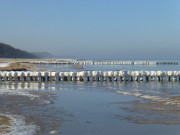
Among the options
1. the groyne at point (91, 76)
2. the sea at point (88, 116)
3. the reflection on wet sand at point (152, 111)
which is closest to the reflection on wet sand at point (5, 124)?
the sea at point (88, 116)

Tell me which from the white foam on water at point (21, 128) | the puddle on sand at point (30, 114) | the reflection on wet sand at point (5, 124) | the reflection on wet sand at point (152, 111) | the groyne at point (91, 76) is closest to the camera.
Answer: the white foam on water at point (21, 128)

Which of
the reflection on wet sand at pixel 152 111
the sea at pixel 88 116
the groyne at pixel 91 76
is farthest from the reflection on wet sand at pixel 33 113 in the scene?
the groyne at pixel 91 76

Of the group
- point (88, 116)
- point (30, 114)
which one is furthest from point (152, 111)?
point (30, 114)

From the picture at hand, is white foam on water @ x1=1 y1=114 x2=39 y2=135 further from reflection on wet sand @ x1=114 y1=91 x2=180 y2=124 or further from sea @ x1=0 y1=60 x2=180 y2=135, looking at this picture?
reflection on wet sand @ x1=114 y1=91 x2=180 y2=124

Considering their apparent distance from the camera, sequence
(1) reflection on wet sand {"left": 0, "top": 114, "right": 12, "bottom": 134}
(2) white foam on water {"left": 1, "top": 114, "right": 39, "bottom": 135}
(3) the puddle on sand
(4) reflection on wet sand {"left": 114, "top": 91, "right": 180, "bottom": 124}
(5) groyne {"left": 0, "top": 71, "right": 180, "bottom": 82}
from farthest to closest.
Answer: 1. (5) groyne {"left": 0, "top": 71, "right": 180, "bottom": 82}
2. (4) reflection on wet sand {"left": 114, "top": 91, "right": 180, "bottom": 124}
3. (3) the puddle on sand
4. (1) reflection on wet sand {"left": 0, "top": 114, "right": 12, "bottom": 134}
5. (2) white foam on water {"left": 1, "top": 114, "right": 39, "bottom": 135}

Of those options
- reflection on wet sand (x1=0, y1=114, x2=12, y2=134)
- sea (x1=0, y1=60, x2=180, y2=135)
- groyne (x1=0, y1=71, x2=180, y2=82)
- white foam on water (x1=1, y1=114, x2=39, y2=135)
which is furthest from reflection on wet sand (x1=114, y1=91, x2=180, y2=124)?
groyne (x1=0, y1=71, x2=180, y2=82)

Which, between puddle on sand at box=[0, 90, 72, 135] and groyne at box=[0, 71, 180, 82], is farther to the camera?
groyne at box=[0, 71, 180, 82]

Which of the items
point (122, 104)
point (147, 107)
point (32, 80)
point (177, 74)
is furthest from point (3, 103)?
point (177, 74)

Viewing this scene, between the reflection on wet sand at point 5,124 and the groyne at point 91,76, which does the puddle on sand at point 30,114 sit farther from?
the groyne at point 91,76

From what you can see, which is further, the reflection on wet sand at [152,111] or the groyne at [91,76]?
the groyne at [91,76]

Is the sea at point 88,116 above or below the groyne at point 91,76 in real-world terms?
below

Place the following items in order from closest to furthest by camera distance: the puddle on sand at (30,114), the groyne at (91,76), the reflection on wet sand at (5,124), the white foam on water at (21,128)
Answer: the white foam on water at (21,128), the reflection on wet sand at (5,124), the puddle on sand at (30,114), the groyne at (91,76)

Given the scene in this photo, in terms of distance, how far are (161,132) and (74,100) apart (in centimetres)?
904

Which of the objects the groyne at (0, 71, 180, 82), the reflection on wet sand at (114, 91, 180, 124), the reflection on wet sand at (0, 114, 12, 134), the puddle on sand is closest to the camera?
the reflection on wet sand at (0, 114, 12, 134)
